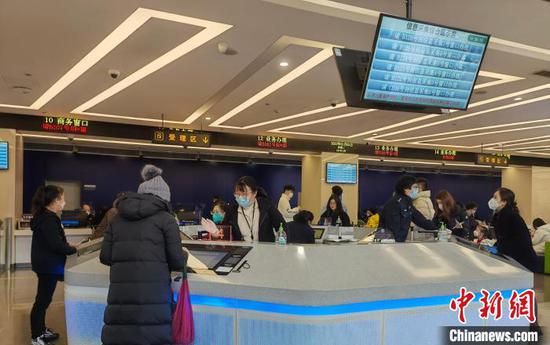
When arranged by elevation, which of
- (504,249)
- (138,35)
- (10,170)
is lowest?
(504,249)

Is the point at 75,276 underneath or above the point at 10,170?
underneath

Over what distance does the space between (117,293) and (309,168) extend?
10.9 meters

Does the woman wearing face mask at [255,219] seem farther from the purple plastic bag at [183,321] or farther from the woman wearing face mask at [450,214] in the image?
the woman wearing face mask at [450,214]

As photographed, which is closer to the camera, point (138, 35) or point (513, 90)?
point (138, 35)

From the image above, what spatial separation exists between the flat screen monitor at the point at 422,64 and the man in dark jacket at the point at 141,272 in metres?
2.03

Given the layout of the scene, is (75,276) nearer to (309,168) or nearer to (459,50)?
(459,50)

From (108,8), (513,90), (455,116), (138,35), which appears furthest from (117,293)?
(455,116)

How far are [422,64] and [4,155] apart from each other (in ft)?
27.2

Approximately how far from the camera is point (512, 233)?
438 centimetres

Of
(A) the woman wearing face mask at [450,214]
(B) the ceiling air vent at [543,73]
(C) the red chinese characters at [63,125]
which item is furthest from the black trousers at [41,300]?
(B) the ceiling air vent at [543,73]

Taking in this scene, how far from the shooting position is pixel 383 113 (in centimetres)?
855

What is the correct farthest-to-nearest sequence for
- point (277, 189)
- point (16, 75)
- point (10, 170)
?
point (277, 189)
point (10, 170)
point (16, 75)

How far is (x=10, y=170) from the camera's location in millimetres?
9195

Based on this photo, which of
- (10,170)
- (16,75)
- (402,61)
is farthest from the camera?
(10,170)
